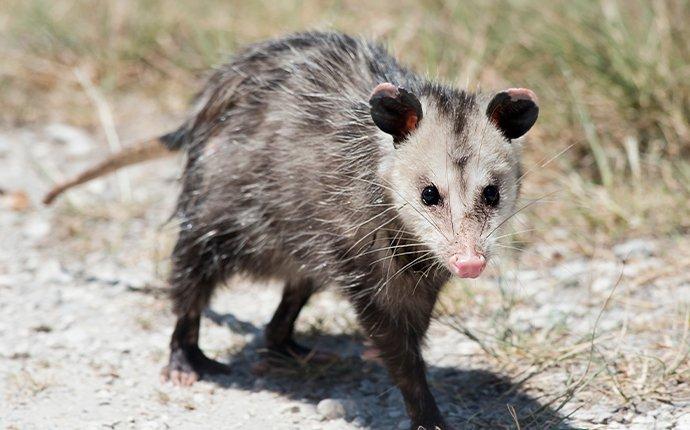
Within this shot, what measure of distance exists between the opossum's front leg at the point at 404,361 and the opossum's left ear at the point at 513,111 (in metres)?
0.75

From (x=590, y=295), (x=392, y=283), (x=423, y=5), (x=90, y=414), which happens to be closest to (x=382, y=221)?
(x=392, y=283)

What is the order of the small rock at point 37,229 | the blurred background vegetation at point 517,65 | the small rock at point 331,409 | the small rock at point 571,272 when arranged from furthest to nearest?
the small rock at point 37,229, the blurred background vegetation at point 517,65, the small rock at point 571,272, the small rock at point 331,409

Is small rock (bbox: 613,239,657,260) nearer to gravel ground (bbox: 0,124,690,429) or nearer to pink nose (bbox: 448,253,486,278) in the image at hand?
gravel ground (bbox: 0,124,690,429)

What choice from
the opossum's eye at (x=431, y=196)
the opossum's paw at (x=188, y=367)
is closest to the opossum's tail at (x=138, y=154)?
the opossum's paw at (x=188, y=367)

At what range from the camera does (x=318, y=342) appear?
458 cm

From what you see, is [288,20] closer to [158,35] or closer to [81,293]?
[158,35]

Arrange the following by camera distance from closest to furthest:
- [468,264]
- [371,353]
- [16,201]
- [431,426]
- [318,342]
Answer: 1. [468,264]
2. [431,426]
3. [371,353]
4. [318,342]
5. [16,201]

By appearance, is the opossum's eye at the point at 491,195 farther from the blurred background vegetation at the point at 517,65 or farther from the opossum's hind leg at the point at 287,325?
the opossum's hind leg at the point at 287,325

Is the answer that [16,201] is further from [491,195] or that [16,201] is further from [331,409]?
[491,195]

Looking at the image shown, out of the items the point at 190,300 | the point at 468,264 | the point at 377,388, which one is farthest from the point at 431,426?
the point at 190,300

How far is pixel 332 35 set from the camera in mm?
4281

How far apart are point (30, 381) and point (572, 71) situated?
136 inches

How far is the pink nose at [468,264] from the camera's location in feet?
10.1

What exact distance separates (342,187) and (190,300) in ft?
3.12
